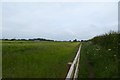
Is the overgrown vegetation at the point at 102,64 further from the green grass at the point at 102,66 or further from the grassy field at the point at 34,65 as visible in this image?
the grassy field at the point at 34,65

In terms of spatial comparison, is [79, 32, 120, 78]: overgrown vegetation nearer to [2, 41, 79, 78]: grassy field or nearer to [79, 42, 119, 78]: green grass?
[79, 42, 119, 78]: green grass

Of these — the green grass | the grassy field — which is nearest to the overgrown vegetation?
the green grass

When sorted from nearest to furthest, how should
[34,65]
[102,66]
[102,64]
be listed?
[102,66] < [102,64] < [34,65]

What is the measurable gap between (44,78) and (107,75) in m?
2.65

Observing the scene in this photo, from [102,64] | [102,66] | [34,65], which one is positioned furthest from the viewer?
[34,65]

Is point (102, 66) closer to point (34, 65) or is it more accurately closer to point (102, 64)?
point (102, 64)

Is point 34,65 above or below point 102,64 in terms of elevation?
below

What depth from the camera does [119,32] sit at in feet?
90.3

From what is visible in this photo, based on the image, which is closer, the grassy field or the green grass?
the green grass

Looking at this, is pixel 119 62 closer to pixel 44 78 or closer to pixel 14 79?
pixel 44 78

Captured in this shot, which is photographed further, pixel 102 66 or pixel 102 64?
pixel 102 64

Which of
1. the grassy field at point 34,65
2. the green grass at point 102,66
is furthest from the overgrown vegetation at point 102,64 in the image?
the grassy field at point 34,65

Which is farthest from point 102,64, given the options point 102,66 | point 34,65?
point 34,65

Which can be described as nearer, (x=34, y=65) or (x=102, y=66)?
(x=102, y=66)
